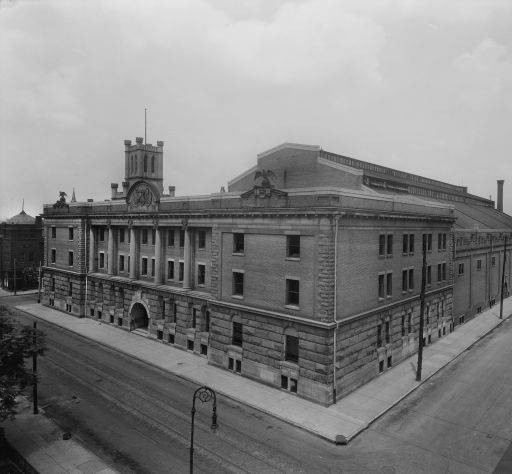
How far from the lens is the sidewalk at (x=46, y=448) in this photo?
1988 cm

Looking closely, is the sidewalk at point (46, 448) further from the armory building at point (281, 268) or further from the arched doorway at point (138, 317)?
the arched doorway at point (138, 317)

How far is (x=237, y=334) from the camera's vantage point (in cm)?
3148

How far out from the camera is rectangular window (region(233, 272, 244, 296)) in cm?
3139

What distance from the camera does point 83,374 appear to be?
31.5 meters

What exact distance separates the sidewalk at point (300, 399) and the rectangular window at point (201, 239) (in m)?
9.32

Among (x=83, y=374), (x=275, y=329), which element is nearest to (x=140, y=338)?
(x=83, y=374)

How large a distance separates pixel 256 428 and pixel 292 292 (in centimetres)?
870

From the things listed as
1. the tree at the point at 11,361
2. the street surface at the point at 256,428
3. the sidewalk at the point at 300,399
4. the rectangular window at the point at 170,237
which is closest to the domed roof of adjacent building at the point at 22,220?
the sidewalk at the point at 300,399

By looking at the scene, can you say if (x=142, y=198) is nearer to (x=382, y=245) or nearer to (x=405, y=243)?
(x=382, y=245)

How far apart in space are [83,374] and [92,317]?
17.7m

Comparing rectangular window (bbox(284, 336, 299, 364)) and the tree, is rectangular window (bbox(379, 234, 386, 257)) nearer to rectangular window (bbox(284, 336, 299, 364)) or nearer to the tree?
rectangular window (bbox(284, 336, 299, 364))

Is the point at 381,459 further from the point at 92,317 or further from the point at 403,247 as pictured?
the point at 92,317

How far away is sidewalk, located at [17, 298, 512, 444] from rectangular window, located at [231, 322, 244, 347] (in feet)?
7.76

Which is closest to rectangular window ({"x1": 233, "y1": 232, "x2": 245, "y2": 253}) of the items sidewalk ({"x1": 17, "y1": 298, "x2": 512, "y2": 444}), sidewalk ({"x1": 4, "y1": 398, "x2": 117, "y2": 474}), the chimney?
sidewalk ({"x1": 17, "y1": 298, "x2": 512, "y2": 444})
